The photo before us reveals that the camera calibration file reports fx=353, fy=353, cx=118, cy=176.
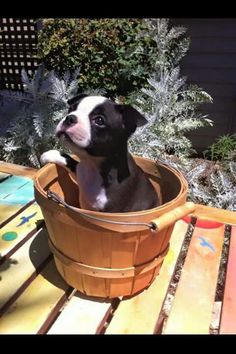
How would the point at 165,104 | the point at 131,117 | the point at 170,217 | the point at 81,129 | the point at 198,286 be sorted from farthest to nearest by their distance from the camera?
1. the point at 165,104
2. the point at 198,286
3. the point at 131,117
4. the point at 81,129
5. the point at 170,217

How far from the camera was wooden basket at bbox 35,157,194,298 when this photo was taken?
1.30 meters

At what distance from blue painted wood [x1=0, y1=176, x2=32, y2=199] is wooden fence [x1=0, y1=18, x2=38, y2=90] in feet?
7.90

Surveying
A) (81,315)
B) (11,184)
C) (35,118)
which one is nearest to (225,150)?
(35,118)

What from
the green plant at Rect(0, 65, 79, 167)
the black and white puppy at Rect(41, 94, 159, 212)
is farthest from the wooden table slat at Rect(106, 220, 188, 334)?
the green plant at Rect(0, 65, 79, 167)

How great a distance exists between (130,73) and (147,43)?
1.32 ft

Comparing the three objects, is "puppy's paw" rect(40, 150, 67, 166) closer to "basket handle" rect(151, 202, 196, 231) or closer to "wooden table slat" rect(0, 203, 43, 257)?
"wooden table slat" rect(0, 203, 43, 257)

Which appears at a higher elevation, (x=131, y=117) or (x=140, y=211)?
(x=131, y=117)

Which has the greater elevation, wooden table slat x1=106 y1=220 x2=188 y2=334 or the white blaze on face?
the white blaze on face

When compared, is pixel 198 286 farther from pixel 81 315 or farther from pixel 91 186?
pixel 91 186

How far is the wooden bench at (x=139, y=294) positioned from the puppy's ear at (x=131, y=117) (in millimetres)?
753

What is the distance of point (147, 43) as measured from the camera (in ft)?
13.0

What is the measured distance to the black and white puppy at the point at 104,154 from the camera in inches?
58.4

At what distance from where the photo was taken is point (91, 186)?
5.32 feet

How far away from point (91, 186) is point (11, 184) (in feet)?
3.70
